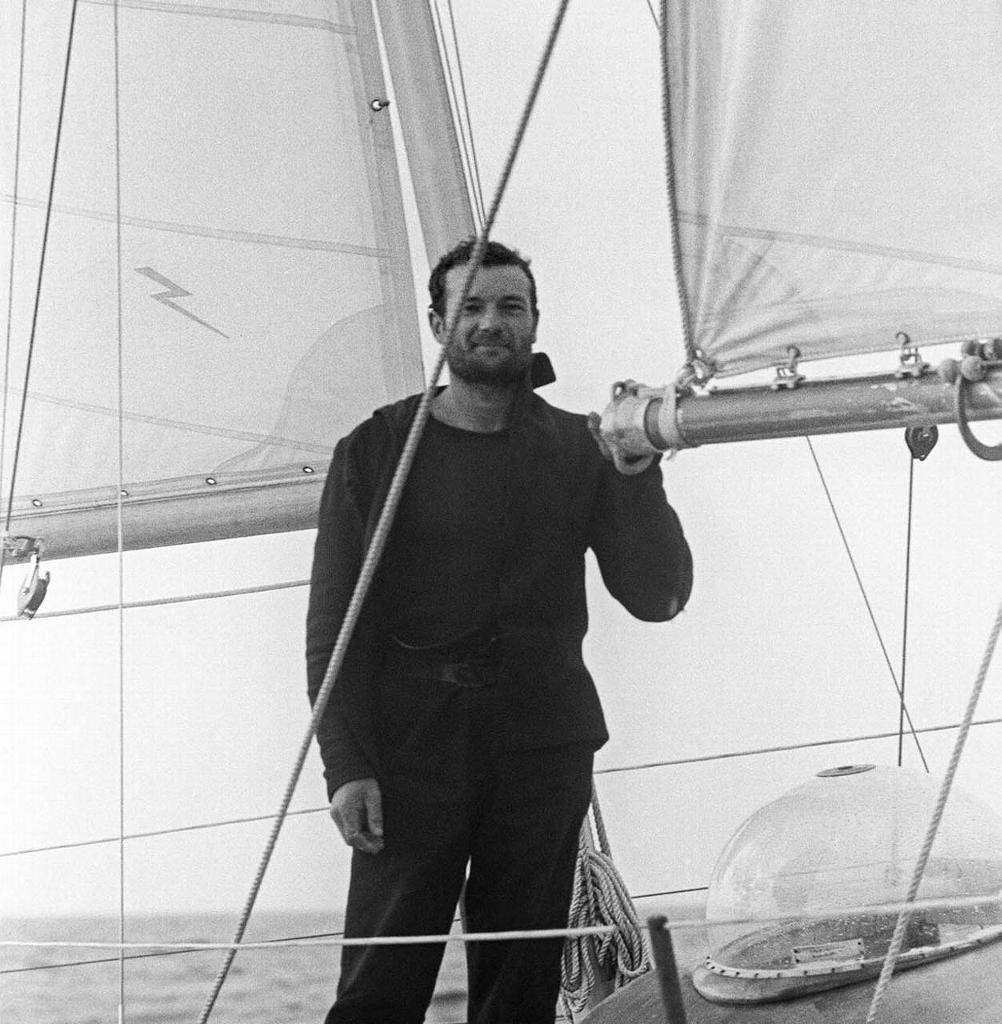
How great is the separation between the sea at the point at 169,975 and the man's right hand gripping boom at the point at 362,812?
1.11 metres

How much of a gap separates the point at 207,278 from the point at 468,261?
0.52m

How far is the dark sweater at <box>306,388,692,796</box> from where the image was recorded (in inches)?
45.9

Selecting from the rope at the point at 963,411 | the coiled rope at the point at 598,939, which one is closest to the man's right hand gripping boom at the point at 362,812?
the coiled rope at the point at 598,939

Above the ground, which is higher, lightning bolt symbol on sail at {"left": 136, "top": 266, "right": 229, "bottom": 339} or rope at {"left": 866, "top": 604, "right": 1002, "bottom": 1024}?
lightning bolt symbol on sail at {"left": 136, "top": 266, "right": 229, "bottom": 339}

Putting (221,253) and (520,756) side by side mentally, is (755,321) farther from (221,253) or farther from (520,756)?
(221,253)

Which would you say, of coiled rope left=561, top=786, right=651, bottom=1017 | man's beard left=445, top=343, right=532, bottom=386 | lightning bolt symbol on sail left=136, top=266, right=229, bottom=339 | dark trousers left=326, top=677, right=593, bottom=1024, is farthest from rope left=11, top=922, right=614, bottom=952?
lightning bolt symbol on sail left=136, top=266, right=229, bottom=339

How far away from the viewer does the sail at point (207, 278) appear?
1667 millimetres

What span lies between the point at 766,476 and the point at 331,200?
1.01 meters

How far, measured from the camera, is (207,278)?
1.68m

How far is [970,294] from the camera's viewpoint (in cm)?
88

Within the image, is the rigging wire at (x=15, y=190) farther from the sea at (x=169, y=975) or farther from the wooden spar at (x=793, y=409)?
the wooden spar at (x=793, y=409)

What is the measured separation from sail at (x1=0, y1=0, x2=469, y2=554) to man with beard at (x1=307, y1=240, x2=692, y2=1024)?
45 cm

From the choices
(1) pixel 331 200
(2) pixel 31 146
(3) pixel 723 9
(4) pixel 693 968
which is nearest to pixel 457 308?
(3) pixel 723 9

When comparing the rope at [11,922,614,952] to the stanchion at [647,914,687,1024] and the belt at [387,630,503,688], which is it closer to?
the stanchion at [647,914,687,1024]
